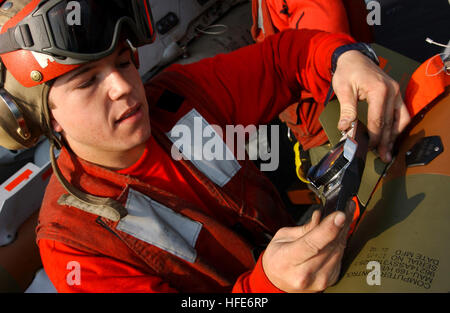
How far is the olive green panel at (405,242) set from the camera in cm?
74

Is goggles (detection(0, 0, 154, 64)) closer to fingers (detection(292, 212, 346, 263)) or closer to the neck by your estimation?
the neck

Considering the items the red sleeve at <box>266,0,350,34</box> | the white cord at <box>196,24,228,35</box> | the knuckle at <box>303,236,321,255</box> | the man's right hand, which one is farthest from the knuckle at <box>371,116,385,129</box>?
the white cord at <box>196,24,228,35</box>

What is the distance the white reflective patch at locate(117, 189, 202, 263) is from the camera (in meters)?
1.15

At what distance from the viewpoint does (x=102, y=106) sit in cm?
111

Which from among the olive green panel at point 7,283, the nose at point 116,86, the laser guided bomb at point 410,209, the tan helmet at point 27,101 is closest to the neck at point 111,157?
the tan helmet at point 27,101

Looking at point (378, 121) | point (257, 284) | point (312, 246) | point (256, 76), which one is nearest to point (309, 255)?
point (312, 246)

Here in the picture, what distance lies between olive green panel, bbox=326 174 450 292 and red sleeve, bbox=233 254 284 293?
0.15 meters

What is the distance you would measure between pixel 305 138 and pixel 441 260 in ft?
3.34

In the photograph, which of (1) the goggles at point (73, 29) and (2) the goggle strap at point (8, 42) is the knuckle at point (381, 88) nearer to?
(1) the goggles at point (73, 29)

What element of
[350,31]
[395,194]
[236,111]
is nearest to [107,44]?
[236,111]

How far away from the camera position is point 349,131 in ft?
3.30

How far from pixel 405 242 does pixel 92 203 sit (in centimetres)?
94

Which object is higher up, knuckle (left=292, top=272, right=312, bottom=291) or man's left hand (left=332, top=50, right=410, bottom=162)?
man's left hand (left=332, top=50, right=410, bottom=162)

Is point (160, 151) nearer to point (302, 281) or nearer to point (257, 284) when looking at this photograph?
point (257, 284)
